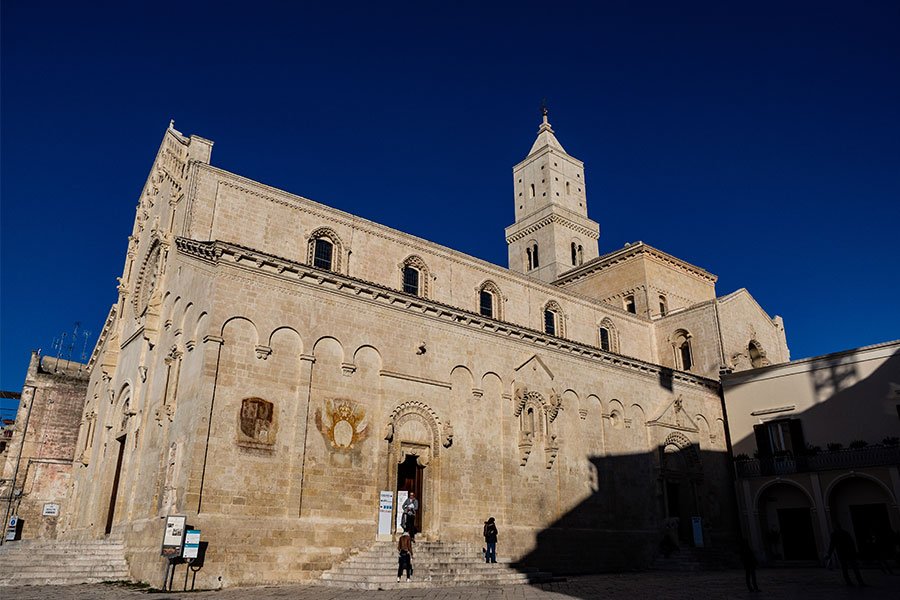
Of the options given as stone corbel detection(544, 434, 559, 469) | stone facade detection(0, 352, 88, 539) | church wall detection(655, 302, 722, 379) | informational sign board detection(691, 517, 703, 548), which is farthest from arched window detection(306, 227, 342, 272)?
stone facade detection(0, 352, 88, 539)

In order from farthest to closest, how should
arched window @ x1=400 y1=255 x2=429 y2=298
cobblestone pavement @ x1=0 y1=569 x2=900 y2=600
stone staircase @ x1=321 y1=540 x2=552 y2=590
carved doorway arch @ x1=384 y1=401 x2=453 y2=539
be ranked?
1. arched window @ x1=400 y1=255 x2=429 y2=298
2. carved doorway arch @ x1=384 y1=401 x2=453 y2=539
3. stone staircase @ x1=321 y1=540 x2=552 y2=590
4. cobblestone pavement @ x1=0 y1=569 x2=900 y2=600

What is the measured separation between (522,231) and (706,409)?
66.6 ft

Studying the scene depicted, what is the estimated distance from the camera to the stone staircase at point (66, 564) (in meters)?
17.9

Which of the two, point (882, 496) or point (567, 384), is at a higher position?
point (567, 384)

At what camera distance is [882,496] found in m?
28.0

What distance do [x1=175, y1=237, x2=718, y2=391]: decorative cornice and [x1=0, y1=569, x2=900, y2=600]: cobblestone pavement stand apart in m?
8.00

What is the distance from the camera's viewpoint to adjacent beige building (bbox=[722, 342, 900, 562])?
28.2 meters

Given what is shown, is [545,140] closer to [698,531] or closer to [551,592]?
[698,531]

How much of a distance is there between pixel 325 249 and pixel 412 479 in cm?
948

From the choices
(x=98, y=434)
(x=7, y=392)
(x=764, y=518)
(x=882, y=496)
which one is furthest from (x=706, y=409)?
(x=7, y=392)

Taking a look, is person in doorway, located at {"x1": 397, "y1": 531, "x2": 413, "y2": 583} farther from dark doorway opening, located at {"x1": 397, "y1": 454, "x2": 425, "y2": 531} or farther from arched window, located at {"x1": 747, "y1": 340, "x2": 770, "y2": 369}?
arched window, located at {"x1": 747, "y1": 340, "x2": 770, "y2": 369}

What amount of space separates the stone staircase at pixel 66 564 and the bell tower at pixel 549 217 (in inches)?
1280

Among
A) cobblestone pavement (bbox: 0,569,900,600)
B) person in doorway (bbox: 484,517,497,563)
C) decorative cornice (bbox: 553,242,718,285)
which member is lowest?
cobblestone pavement (bbox: 0,569,900,600)

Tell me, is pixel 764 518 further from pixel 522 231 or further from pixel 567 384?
pixel 522 231
